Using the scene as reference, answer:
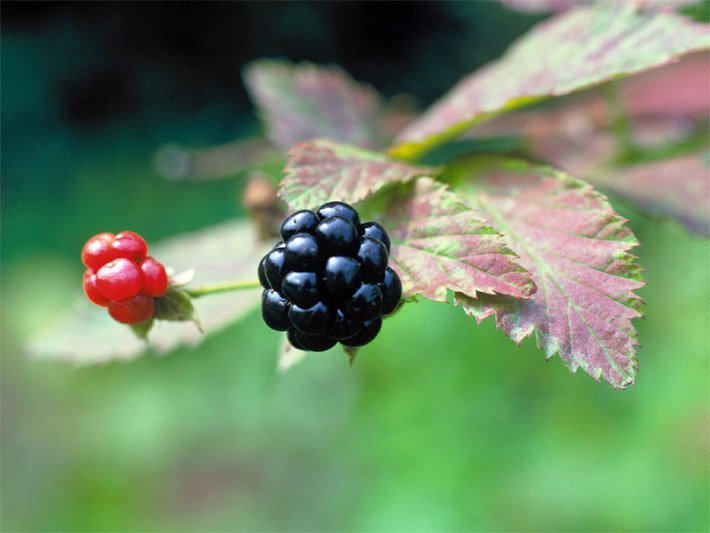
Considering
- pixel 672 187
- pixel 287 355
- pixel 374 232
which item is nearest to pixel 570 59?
pixel 672 187

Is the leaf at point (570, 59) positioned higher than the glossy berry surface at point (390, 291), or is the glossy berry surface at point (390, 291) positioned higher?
the leaf at point (570, 59)

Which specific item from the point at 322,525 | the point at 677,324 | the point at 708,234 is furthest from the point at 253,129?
the point at 708,234

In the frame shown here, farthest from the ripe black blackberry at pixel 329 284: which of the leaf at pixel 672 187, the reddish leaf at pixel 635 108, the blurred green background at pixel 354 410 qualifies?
the blurred green background at pixel 354 410

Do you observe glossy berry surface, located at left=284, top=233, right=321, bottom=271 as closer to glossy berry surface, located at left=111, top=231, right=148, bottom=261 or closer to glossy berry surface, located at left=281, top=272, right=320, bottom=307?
glossy berry surface, located at left=281, top=272, right=320, bottom=307

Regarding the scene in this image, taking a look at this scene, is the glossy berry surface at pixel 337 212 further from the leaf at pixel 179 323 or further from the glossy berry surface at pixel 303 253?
the leaf at pixel 179 323

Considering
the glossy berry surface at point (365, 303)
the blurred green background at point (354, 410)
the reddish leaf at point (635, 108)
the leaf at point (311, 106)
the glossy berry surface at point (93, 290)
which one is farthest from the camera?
the blurred green background at point (354, 410)

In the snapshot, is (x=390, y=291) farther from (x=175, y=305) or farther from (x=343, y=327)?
(x=175, y=305)

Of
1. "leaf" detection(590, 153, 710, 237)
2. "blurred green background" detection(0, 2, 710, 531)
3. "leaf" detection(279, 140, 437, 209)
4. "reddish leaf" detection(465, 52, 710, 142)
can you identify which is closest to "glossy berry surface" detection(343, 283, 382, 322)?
"leaf" detection(279, 140, 437, 209)

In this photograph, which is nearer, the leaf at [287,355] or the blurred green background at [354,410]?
the leaf at [287,355]
